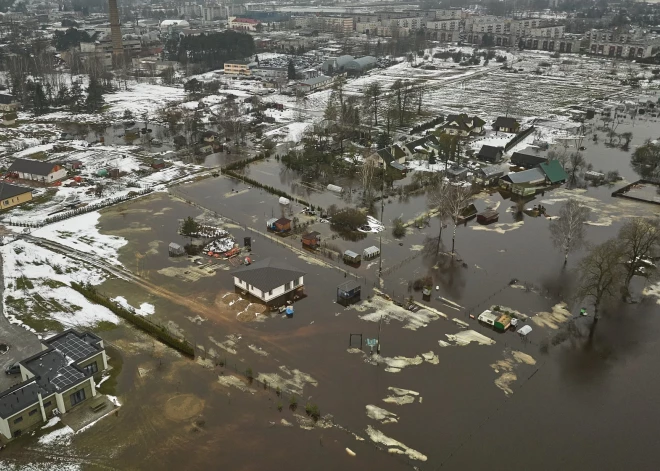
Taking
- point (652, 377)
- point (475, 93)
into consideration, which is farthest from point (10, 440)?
point (475, 93)

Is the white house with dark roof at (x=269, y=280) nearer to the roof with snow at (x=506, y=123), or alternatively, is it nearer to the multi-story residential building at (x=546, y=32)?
the roof with snow at (x=506, y=123)

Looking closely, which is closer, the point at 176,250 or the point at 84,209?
the point at 176,250

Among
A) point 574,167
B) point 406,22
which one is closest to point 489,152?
point 574,167

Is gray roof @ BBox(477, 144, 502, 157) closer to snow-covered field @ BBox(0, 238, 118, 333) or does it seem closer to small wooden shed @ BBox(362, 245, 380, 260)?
small wooden shed @ BBox(362, 245, 380, 260)

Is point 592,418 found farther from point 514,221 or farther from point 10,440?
point 10,440

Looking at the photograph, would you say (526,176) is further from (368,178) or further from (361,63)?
(361,63)

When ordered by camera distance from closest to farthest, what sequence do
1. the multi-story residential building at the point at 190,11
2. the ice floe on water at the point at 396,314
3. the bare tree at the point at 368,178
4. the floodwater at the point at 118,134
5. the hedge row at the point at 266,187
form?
the ice floe on water at the point at 396,314 < the hedge row at the point at 266,187 < the bare tree at the point at 368,178 < the floodwater at the point at 118,134 < the multi-story residential building at the point at 190,11

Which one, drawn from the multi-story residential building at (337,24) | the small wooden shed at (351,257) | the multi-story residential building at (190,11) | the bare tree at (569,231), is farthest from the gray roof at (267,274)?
the multi-story residential building at (190,11)
